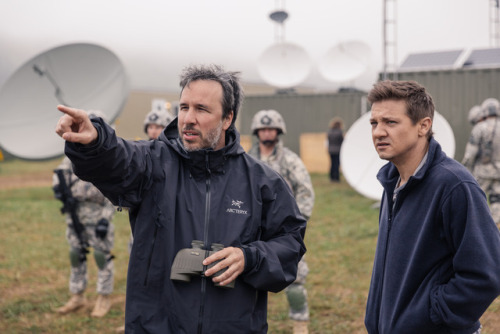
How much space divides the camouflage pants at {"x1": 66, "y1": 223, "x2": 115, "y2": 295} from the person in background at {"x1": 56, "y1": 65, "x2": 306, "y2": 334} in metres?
3.68

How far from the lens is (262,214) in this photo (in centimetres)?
243

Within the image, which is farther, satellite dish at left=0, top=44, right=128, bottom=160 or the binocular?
satellite dish at left=0, top=44, right=128, bottom=160

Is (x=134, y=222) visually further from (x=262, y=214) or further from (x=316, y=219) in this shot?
(x=316, y=219)

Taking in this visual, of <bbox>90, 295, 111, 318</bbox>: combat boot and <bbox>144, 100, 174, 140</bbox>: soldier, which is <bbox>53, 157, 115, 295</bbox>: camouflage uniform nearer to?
<bbox>90, 295, 111, 318</bbox>: combat boot

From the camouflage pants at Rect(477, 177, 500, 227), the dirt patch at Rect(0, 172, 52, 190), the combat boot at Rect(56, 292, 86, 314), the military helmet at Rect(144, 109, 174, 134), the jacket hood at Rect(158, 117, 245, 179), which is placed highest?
the military helmet at Rect(144, 109, 174, 134)

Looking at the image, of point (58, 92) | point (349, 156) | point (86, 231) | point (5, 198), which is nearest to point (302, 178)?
point (86, 231)

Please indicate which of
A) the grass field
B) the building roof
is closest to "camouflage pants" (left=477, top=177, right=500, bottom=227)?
the grass field

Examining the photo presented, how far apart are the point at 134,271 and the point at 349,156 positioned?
9.19 meters

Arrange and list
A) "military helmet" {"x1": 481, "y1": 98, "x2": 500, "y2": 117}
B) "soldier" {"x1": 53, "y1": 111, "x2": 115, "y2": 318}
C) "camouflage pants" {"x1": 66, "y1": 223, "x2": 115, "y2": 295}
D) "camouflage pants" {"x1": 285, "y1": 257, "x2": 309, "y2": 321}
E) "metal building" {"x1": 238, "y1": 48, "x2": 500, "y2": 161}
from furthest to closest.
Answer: "metal building" {"x1": 238, "y1": 48, "x2": 500, "y2": 161} < "military helmet" {"x1": 481, "y1": 98, "x2": 500, "y2": 117} < "camouflage pants" {"x1": 66, "y1": 223, "x2": 115, "y2": 295} < "soldier" {"x1": 53, "y1": 111, "x2": 115, "y2": 318} < "camouflage pants" {"x1": 285, "y1": 257, "x2": 309, "y2": 321}

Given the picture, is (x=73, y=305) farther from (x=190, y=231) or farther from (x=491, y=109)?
(x=491, y=109)

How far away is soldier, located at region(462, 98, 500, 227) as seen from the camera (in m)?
8.83

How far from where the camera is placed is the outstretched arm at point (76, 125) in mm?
1753

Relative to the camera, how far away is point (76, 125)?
1840mm

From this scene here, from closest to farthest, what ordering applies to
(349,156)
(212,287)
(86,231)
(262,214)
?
(212,287) < (262,214) < (86,231) < (349,156)
